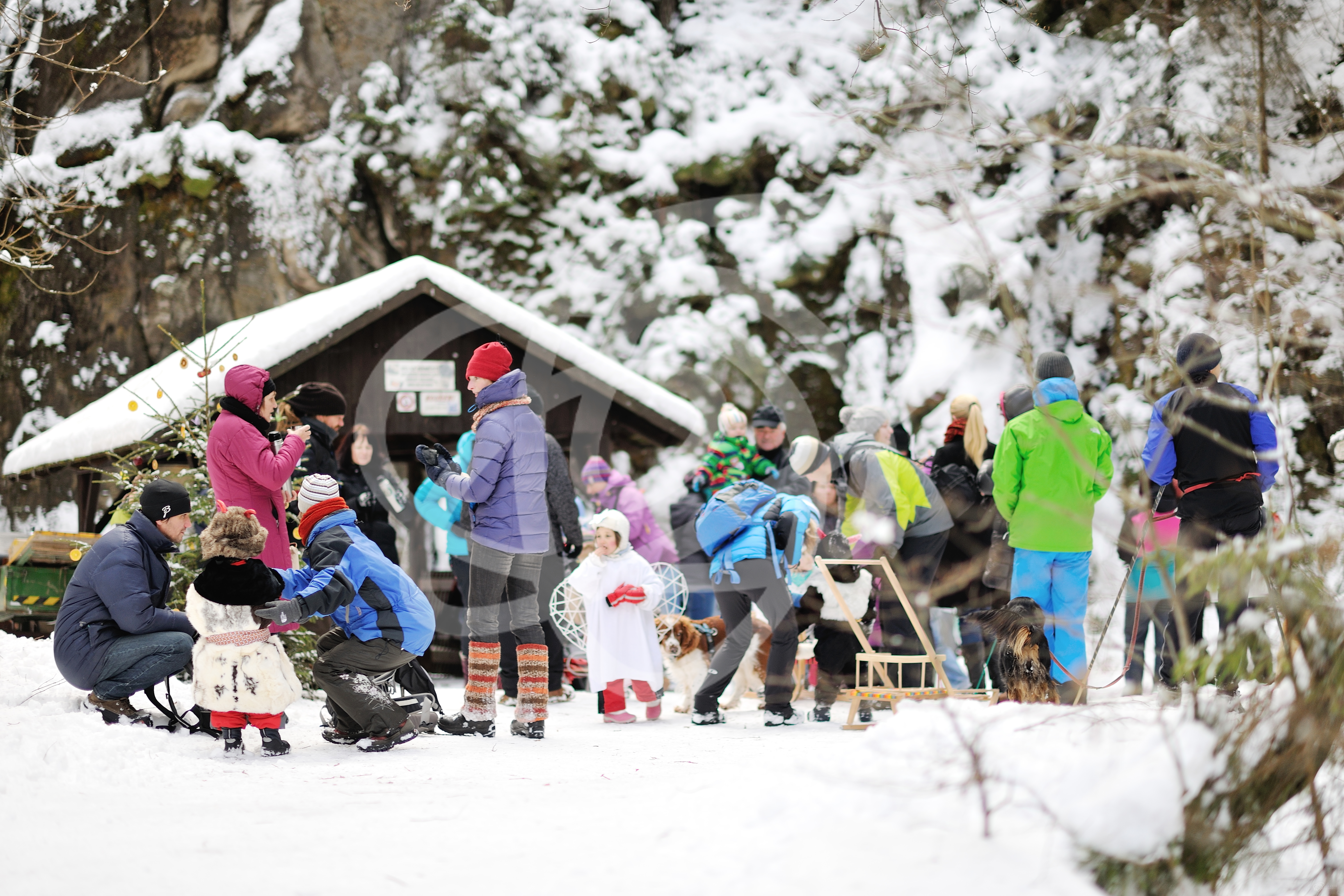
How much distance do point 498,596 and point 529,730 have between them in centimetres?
74

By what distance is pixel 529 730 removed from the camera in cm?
592

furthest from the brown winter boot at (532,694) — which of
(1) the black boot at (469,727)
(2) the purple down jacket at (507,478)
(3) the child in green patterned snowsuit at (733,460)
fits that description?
(3) the child in green patterned snowsuit at (733,460)

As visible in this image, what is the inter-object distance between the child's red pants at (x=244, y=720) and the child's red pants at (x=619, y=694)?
85.5 inches

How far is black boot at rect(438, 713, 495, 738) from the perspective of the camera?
19.3 ft

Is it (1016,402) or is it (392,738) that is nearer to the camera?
(392,738)

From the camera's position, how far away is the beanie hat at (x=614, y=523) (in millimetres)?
6906

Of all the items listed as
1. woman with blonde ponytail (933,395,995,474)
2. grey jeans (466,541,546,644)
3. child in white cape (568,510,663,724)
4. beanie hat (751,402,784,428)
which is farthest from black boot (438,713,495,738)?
woman with blonde ponytail (933,395,995,474)

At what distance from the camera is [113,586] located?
539 centimetres

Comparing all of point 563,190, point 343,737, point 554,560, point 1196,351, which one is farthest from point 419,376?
point 563,190

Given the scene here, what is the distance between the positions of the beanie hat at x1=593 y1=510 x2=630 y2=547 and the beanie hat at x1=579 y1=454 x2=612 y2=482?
58.3 inches

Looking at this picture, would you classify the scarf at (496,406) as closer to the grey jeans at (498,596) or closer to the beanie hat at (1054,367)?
the grey jeans at (498,596)

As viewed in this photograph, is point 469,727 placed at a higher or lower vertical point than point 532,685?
lower

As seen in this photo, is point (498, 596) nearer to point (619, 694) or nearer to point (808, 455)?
point (619, 694)

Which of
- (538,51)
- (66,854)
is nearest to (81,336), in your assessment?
(538,51)
